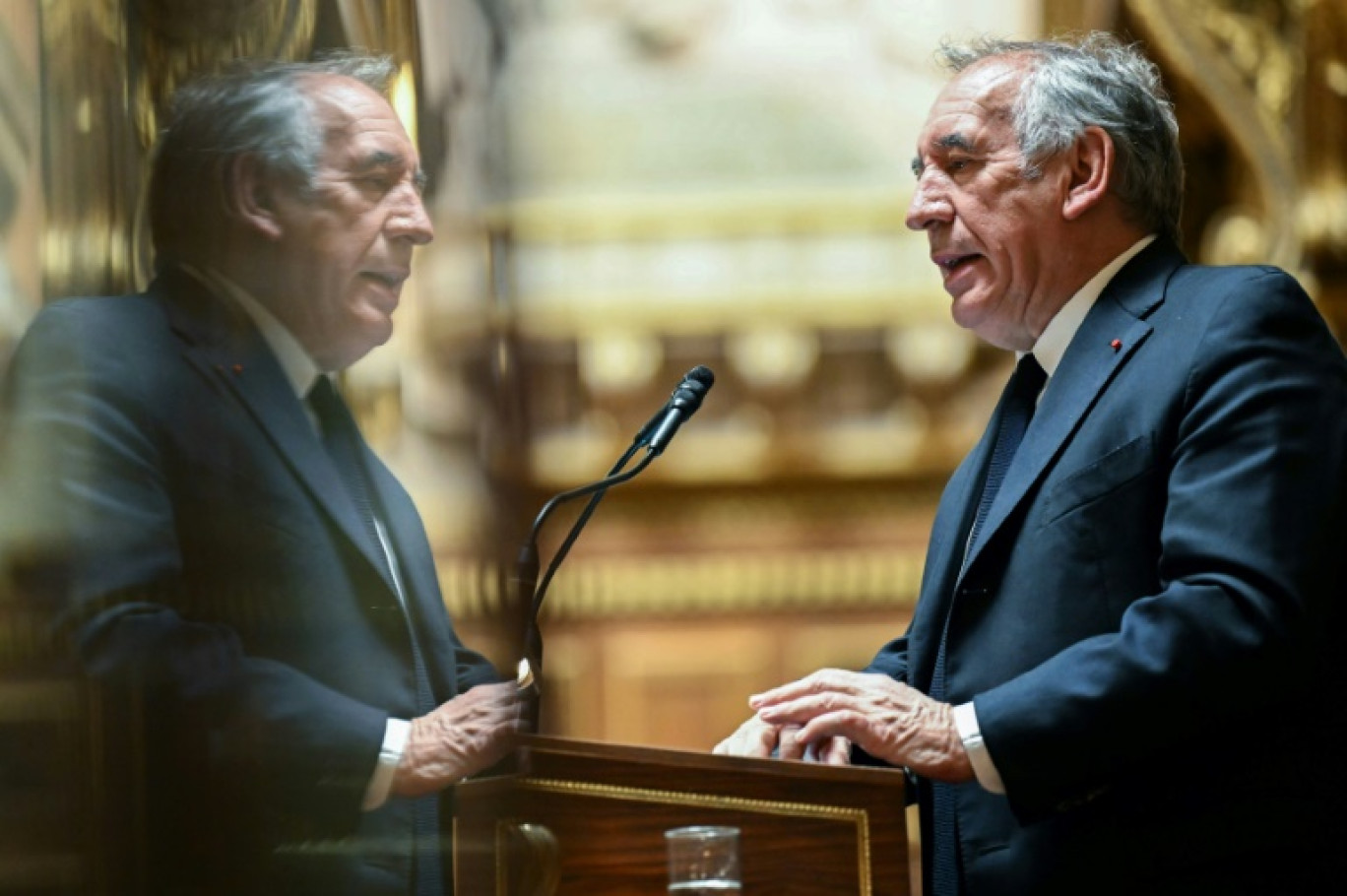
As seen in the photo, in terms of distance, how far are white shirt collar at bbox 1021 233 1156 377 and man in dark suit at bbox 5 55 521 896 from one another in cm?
108

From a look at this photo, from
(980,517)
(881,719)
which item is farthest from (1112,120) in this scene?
(881,719)

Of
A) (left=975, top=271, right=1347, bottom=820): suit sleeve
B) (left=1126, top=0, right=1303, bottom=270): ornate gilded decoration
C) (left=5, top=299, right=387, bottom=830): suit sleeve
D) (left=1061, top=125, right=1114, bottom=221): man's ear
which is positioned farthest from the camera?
(left=1126, top=0, right=1303, bottom=270): ornate gilded decoration

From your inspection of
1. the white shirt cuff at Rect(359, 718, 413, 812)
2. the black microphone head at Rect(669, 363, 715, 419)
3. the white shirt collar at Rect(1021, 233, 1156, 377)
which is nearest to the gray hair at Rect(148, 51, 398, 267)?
the white shirt cuff at Rect(359, 718, 413, 812)

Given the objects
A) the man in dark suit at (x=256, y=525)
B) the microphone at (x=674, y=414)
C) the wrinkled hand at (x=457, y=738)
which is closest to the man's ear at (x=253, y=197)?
the man in dark suit at (x=256, y=525)

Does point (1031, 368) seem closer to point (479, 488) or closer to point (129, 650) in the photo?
point (479, 488)

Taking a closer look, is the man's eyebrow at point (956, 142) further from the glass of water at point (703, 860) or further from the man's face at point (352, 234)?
the man's face at point (352, 234)

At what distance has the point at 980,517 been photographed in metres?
1.68

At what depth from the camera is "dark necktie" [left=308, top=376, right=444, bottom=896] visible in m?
0.70

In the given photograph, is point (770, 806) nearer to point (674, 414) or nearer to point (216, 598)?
point (674, 414)

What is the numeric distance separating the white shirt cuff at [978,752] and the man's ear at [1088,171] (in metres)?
0.53

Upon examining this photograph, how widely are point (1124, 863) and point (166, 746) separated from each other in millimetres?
1019

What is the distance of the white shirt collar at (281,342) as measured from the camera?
0.68 meters

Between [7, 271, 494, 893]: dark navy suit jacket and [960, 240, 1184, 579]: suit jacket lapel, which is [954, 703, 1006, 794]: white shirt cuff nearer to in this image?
[960, 240, 1184, 579]: suit jacket lapel

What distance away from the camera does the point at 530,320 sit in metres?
2.78
